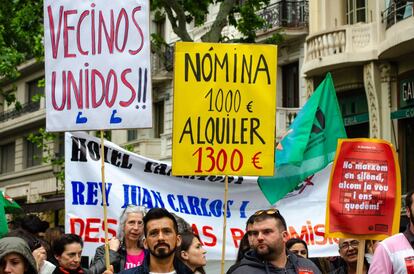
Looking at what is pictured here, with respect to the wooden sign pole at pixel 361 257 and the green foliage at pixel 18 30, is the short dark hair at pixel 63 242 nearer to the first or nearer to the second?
the wooden sign pole at pixel 361 257

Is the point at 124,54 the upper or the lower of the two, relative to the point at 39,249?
upper

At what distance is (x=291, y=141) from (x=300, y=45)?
47.3ft

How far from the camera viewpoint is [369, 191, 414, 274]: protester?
595 cm

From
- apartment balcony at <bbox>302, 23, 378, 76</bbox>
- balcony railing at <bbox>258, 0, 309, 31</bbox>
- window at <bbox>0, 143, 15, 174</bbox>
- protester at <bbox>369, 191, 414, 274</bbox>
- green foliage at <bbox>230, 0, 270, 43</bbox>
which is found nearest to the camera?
protester at <bbox>369, 191, 414, 274</bbox>

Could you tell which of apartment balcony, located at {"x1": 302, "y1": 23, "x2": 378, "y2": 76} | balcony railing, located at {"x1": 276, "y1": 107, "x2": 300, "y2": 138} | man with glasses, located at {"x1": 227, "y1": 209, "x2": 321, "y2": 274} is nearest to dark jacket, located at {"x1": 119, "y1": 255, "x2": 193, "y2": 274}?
man with glasses, located at {"x1": 227, "y1": 209, "x2": 321, "y2": 274}

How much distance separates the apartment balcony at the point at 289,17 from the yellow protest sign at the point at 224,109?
15958mm

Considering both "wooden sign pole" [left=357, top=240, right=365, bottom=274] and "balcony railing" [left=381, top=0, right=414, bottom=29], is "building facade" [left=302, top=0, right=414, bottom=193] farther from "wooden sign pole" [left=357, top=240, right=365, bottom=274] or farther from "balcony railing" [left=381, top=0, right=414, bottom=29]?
"wooden sign pole" [left=357, top=240, right=365, bottom=274]

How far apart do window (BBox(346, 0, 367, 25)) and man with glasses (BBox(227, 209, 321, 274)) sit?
49.3 feet

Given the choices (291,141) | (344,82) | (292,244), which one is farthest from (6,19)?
(292,244)

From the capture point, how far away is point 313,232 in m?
9.43

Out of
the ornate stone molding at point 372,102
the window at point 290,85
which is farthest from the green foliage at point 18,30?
the window at point 290,85

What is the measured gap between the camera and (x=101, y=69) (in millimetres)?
7148

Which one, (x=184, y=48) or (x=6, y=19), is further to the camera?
(x=6, y=19)

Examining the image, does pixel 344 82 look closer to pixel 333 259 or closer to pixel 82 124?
pixel 333 259
